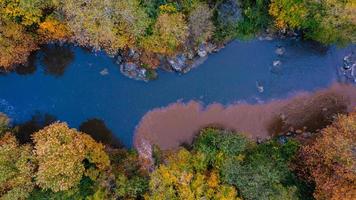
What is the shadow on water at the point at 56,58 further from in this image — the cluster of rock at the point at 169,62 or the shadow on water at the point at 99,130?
the shadow on water at the point at 99,130

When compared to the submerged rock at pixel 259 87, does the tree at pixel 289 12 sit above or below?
above

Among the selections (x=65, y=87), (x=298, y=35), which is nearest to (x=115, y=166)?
(x=65, y=87)

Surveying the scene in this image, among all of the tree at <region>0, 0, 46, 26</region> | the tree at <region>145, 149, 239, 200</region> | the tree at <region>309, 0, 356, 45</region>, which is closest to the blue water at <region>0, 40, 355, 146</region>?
the tree at <region>309, 0, 356, 45</region>

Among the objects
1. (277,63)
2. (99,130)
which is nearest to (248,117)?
(277,63)

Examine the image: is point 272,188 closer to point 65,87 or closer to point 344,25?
point 344,25

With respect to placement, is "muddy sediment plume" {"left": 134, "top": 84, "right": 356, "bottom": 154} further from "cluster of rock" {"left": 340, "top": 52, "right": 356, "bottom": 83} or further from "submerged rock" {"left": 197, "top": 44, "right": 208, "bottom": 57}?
"submerged rock" {"left": 197, "top": 44, "right": 208, "bottom": 57}

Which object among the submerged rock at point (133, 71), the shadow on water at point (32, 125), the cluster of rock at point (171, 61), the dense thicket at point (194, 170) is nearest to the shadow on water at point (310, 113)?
the dense thicket at point (194, 170)

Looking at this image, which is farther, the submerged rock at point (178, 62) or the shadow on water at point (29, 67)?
→ the shadow on water at point (29, 67)

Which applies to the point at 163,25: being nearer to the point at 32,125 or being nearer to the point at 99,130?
the point at 99,130
